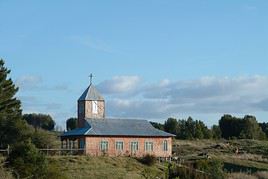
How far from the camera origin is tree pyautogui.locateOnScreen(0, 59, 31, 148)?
2655 inches

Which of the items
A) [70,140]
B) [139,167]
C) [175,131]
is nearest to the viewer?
[139,167]

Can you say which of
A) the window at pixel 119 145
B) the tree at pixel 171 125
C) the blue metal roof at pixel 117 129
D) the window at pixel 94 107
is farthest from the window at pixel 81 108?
the tree at pixel 171 125

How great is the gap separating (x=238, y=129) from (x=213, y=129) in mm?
5033

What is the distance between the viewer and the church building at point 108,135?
68.1m

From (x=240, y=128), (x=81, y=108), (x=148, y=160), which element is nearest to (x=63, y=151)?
(x=148, y=160)

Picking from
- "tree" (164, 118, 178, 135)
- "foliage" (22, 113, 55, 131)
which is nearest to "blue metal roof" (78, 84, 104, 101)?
"tree" (164, 118, 178, 135)

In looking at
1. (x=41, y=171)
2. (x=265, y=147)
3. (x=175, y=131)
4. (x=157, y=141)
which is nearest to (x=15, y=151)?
(x=41, y=171)

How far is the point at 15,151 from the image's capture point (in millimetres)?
35219

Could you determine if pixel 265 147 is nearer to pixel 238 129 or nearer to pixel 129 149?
pixel 129 149

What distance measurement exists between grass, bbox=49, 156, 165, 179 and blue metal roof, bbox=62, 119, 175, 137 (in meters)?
5.13

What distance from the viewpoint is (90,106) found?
242 feet

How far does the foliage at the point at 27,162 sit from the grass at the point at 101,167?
50.3 feet

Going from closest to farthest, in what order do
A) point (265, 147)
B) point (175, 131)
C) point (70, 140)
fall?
point (70, 140)
point (265, 147)
point (175, 131)

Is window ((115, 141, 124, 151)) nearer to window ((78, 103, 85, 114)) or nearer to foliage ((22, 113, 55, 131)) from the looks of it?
window ((78, 103, 85, 114))
